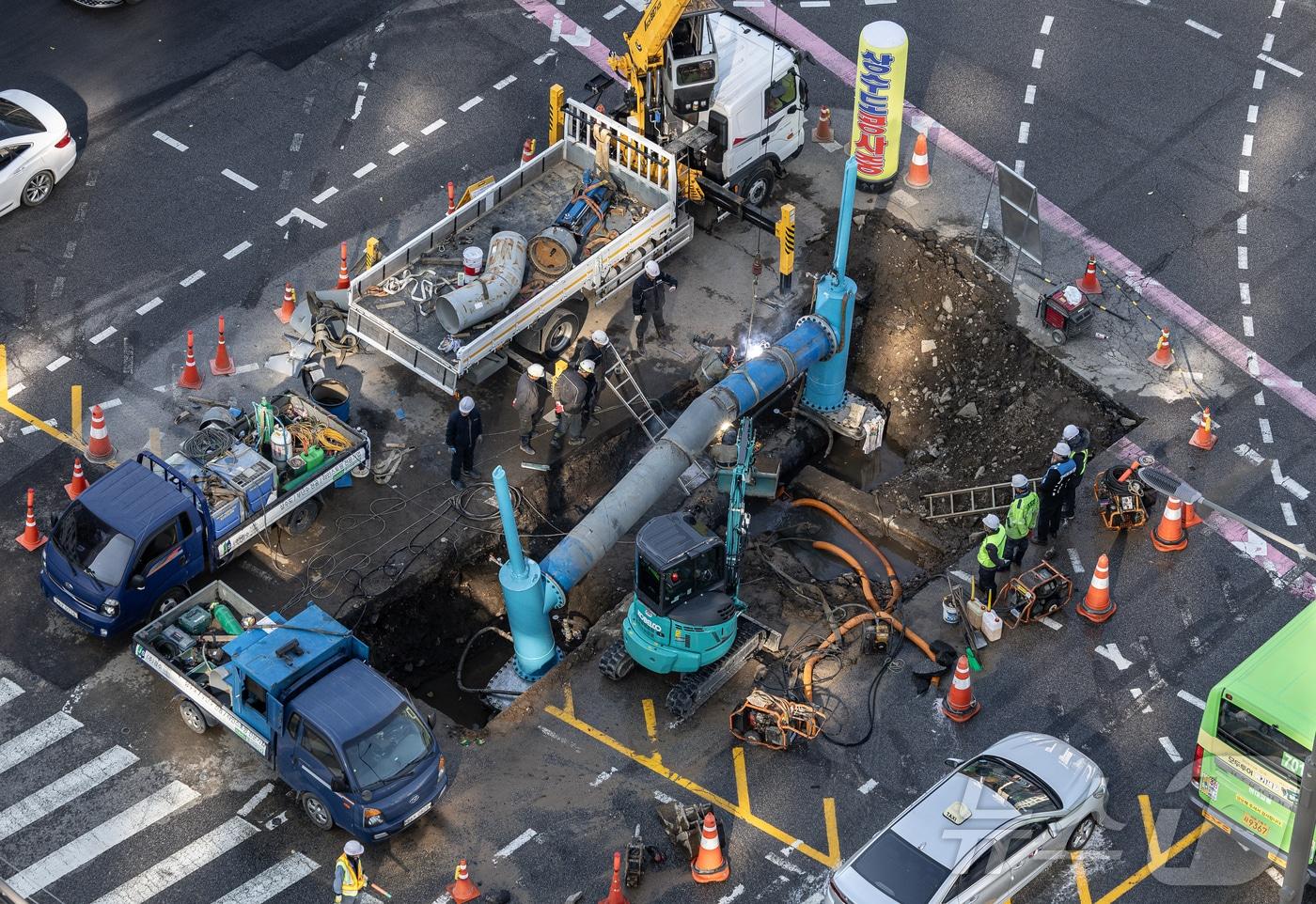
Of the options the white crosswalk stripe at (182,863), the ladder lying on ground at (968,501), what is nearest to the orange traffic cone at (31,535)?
the white crosswalk stripe at (182,863)

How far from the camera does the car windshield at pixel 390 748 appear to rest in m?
25.3

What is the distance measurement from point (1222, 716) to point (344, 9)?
22.7 metres

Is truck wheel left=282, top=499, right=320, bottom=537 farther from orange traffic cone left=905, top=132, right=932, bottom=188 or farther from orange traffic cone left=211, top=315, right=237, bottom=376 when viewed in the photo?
orange traffic cone left=905, top=132, right=932, bottom=188

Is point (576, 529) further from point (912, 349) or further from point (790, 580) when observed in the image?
point (912, 349)

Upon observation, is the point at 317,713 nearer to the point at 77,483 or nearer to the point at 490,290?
the point at 77,483

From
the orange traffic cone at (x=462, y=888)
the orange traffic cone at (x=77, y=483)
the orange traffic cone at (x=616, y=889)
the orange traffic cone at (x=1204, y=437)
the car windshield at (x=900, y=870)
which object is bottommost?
the orange traffic cone at (x=462, y=888)

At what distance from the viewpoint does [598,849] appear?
84.9 feet

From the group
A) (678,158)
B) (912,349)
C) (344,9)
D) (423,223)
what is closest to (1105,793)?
(912,349)

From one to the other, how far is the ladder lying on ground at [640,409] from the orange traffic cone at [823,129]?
692 centimetres

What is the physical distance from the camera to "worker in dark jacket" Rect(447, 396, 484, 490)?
29.9m

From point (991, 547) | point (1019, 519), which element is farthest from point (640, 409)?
point (991, 547)

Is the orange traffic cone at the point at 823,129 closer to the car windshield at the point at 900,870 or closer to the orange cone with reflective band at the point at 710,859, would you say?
the orange cone with reflective band at the point at 710,859

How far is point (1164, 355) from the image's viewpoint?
31.6 metres

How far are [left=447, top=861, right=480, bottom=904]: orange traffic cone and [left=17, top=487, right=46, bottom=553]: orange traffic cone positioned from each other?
8.77m
